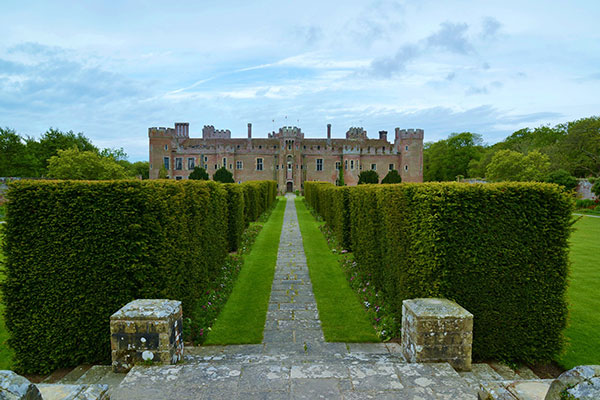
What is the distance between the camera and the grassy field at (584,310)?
13.8 feet

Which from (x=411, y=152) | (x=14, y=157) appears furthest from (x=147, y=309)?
(x=411, y=152)

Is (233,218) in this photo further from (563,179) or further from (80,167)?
(80,167)

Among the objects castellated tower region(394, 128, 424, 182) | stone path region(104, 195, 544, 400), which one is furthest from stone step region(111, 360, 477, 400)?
castellated tower region(394, 128, 424, 182)

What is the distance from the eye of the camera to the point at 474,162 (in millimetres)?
55812

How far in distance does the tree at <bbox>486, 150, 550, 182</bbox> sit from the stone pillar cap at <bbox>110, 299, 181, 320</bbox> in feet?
130

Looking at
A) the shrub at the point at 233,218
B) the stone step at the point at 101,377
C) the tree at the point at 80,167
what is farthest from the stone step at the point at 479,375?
the tree at the point at 80,167

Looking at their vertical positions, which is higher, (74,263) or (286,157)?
(286,157)

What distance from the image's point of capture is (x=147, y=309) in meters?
3.49

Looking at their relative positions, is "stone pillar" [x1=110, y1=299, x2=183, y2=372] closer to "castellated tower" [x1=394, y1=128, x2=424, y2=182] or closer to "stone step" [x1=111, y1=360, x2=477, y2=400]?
"stone step" [x1=111, y1=360, x2=477, y2=400]

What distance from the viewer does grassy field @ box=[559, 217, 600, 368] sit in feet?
13.8

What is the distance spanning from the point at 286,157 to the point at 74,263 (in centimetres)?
5035

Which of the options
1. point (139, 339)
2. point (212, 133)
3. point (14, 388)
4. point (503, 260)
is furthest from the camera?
point (212, 133)

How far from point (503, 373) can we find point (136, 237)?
4.40 metres

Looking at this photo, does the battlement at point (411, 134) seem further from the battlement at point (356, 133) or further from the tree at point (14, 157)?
the tree at point (14, 157)
